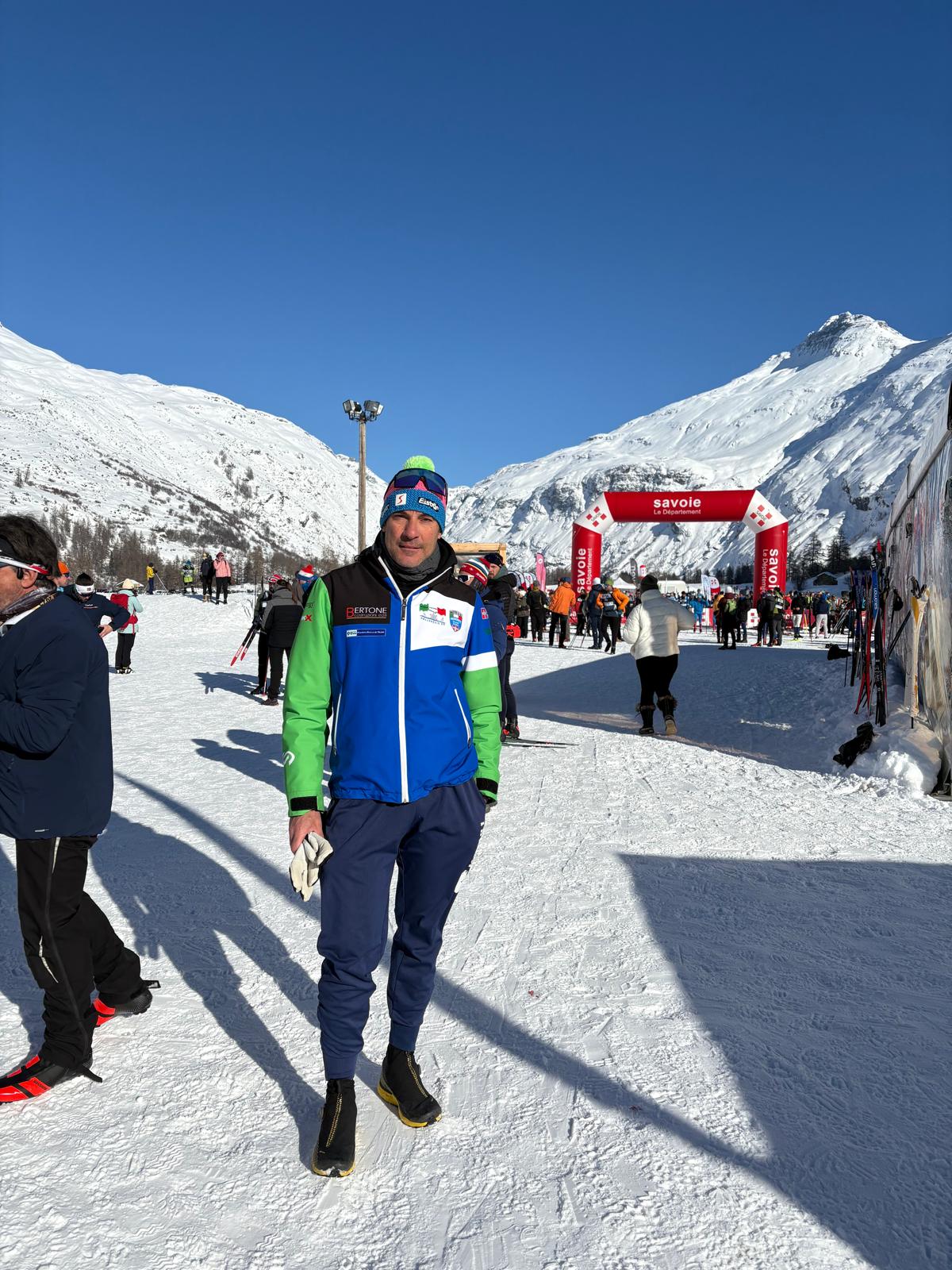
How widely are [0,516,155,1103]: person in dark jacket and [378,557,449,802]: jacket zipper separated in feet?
3.09

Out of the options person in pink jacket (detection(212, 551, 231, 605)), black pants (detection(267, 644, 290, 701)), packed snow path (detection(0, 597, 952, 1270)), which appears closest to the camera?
packed snow path (detection(0, 597, 952, 1270))

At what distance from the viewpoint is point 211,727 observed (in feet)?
30.5

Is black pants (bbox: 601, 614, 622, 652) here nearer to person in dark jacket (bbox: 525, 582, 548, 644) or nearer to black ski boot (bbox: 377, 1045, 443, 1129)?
person in dark jacket (bbox: 525, 582, 548, 644)

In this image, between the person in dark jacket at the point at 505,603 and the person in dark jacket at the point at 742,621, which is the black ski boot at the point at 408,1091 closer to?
the person in dark jacket at the point at 505,603

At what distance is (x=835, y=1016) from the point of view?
2990 mm

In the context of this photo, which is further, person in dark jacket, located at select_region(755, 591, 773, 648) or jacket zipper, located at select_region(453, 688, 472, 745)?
person in dark jacket, located at select_region(755, 591, 773, 648)

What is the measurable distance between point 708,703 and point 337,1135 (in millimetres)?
9711

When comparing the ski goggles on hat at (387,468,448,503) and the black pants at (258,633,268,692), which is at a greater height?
the ski goggles on hat at (387,468,448,503)

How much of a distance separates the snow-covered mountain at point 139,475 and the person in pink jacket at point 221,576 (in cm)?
8514

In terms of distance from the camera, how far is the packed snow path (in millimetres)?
1965

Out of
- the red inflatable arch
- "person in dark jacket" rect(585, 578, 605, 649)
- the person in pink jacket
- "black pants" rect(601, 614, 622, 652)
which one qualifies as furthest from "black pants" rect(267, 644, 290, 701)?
the red inflatable arch

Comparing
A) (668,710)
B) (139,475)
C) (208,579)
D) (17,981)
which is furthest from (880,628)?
(139,475)

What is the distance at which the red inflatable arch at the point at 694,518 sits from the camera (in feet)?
91.1

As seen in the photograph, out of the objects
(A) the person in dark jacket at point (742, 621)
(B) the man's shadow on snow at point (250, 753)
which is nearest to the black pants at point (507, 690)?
(B) the man's shadow on snow at point (250, 753)
